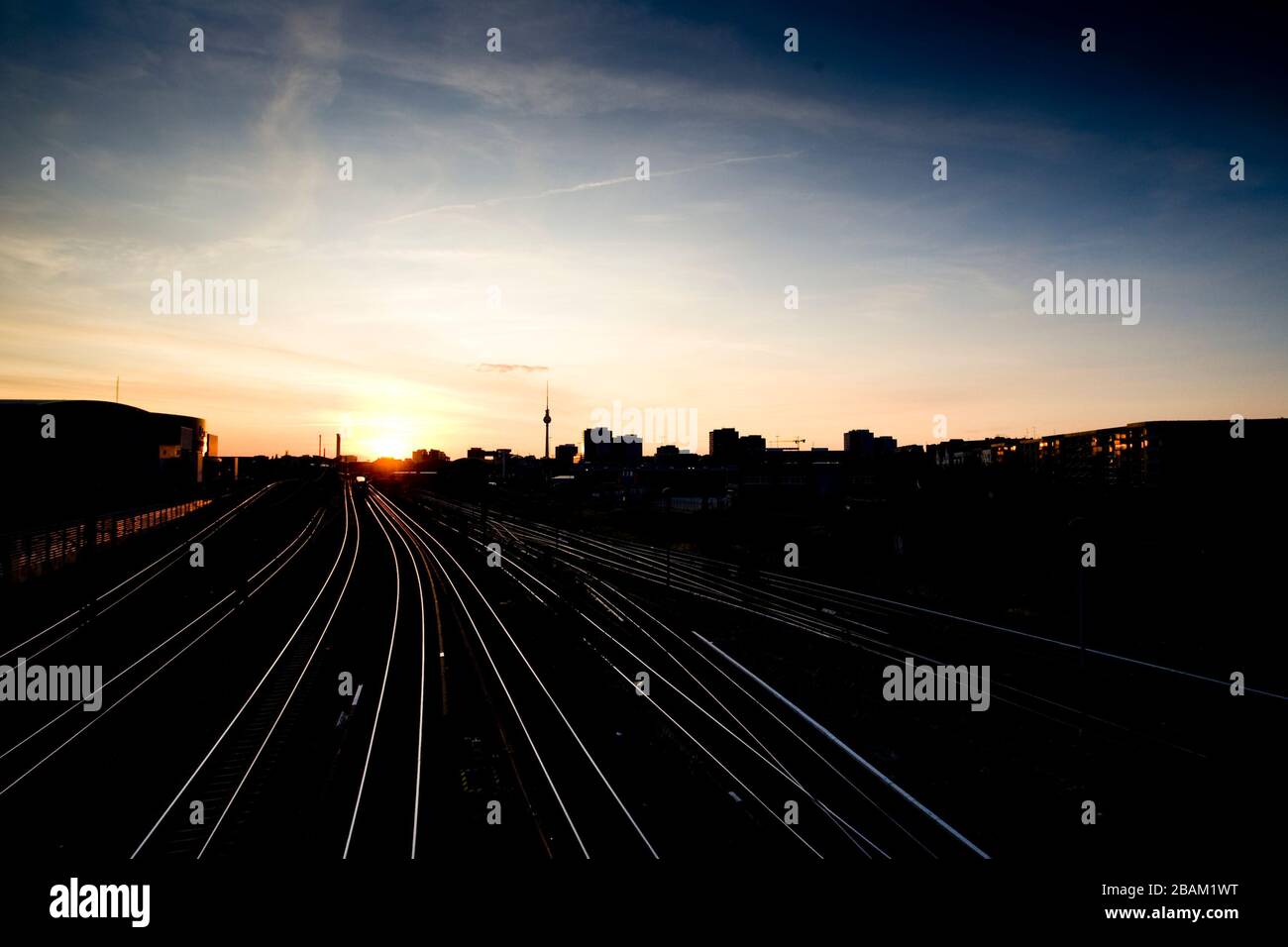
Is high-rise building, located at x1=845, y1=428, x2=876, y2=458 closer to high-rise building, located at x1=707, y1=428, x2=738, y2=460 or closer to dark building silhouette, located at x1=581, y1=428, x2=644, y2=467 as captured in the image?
high-rise building, located at x1=707, y1=428, x2=738, y2=460

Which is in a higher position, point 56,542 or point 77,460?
point 77,460

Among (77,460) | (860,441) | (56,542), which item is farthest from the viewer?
(860,441)

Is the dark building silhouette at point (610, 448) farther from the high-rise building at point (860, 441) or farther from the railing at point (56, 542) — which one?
the railing at point (56, 542)

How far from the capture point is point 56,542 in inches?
1189

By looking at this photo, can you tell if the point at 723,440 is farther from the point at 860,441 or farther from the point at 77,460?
the point at 77,460

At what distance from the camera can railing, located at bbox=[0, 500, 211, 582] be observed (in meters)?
26.5

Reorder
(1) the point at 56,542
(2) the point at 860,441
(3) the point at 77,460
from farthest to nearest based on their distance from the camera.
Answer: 1. (2) the point at 860,441
2. (3) the point at 77,460
3. (1) the point at 56,542

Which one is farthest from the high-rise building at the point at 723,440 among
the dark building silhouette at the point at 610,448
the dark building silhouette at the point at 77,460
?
the dark building silhouette at the point at 77,460

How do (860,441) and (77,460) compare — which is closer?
(77,460)

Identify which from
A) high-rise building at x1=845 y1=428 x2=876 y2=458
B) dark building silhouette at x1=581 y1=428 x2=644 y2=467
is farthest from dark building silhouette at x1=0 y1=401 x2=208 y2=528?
high-rise building at x1=845 y1=428 x2=876 y2=458

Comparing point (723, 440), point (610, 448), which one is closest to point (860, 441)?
point (723, 440)

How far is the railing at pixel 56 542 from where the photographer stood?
26469 millimetres
